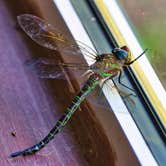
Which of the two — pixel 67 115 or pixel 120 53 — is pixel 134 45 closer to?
pixel 120 53

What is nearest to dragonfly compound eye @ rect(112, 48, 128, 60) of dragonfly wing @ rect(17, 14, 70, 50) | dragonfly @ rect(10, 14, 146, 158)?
dragonfly @ rect(10, 14, 146, 158)

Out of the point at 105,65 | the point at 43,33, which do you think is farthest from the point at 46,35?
the point at 105,65

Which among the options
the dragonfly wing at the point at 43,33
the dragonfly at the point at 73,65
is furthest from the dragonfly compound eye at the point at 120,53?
the dragonfly wing at the point at 43,33

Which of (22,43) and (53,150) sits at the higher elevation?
(22,43)

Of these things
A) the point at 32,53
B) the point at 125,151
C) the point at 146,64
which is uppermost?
the point at 32,53

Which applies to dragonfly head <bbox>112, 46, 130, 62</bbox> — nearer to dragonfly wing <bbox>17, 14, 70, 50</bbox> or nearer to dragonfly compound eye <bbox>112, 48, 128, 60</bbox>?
dragonfly compound eye <bbox>112, 48, 128, 60</bbox>

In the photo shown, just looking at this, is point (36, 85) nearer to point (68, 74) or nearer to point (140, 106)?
point (68, 74)

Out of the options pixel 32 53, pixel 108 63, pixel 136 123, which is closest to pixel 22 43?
pixel 32 53
